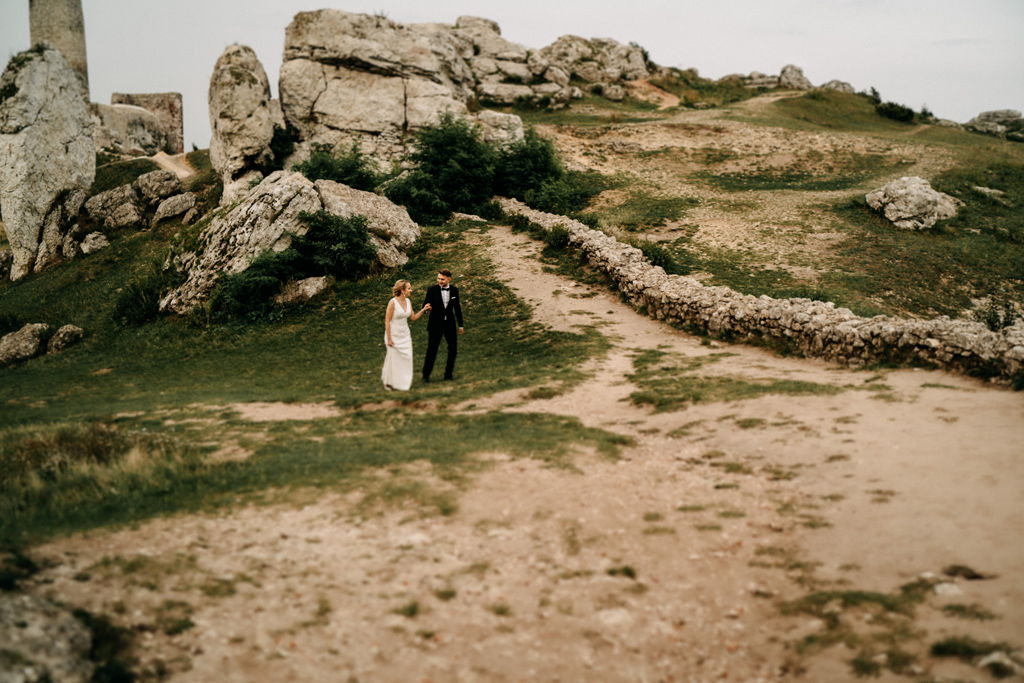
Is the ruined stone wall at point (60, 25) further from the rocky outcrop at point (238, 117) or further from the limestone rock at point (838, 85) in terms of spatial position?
the limestone rock at point (838, 85)

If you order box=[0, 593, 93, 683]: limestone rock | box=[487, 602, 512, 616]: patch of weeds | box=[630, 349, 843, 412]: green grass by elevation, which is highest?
box=[630, 349, 843, 412]: green grass

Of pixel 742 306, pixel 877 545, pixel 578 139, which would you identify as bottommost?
pixel 877 545

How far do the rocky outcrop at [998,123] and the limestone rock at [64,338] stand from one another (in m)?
63.7

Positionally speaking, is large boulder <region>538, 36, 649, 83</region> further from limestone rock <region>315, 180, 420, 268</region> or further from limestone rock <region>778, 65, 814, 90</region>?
limestone rock <region>315, 180, 420, 268</region>

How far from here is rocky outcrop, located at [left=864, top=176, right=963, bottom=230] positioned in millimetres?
28203

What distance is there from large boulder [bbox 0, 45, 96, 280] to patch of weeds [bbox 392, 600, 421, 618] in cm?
3477

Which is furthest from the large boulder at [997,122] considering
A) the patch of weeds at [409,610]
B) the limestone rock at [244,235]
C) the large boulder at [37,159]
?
the patch of weeds at [409,610]

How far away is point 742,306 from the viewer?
16812mm

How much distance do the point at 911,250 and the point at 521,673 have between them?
2516 centimetres

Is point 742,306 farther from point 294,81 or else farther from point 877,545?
point 294,81

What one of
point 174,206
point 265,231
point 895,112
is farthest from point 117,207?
point 895,112

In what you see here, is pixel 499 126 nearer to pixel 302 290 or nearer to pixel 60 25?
pixel 302 290

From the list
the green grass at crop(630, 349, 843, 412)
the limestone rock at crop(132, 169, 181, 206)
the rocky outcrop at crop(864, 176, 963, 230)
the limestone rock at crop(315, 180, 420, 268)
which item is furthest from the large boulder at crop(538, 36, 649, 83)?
the green grass at crop(630, 349, 843, 412)

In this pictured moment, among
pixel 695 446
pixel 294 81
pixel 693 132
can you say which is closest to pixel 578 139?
pixel 693 132
